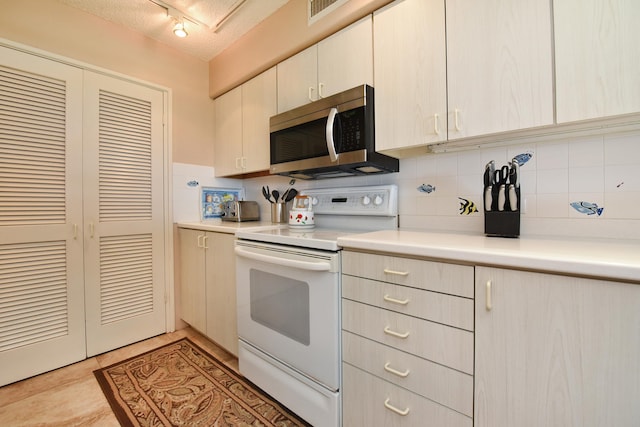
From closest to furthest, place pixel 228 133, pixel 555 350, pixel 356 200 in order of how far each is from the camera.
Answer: pixel 555 350 < pixel 356 200 < pixel 228 133

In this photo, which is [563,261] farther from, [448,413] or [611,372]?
[448,413]

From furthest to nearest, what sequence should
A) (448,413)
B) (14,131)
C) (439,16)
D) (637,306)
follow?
(14,131), (439,16), (448,413), (637,306)

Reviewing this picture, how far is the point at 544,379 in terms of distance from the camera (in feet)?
2.48

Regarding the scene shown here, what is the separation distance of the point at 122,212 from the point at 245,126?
1.17 metres

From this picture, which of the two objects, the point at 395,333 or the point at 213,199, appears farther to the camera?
the point at 213,199

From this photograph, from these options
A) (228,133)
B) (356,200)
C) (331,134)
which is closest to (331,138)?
(331,134)

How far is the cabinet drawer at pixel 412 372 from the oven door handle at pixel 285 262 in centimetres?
31

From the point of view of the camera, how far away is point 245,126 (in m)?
2.26

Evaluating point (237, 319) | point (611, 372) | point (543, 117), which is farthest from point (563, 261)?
point (237, 319)

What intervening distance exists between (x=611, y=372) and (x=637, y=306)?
0.60ft

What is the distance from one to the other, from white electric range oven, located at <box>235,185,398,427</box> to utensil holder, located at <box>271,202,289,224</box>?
49cm

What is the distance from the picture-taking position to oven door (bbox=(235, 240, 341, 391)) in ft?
3.94

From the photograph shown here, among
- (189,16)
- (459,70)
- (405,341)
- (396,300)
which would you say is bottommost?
(405,341)

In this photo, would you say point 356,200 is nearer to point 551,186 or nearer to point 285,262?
point 285,262
